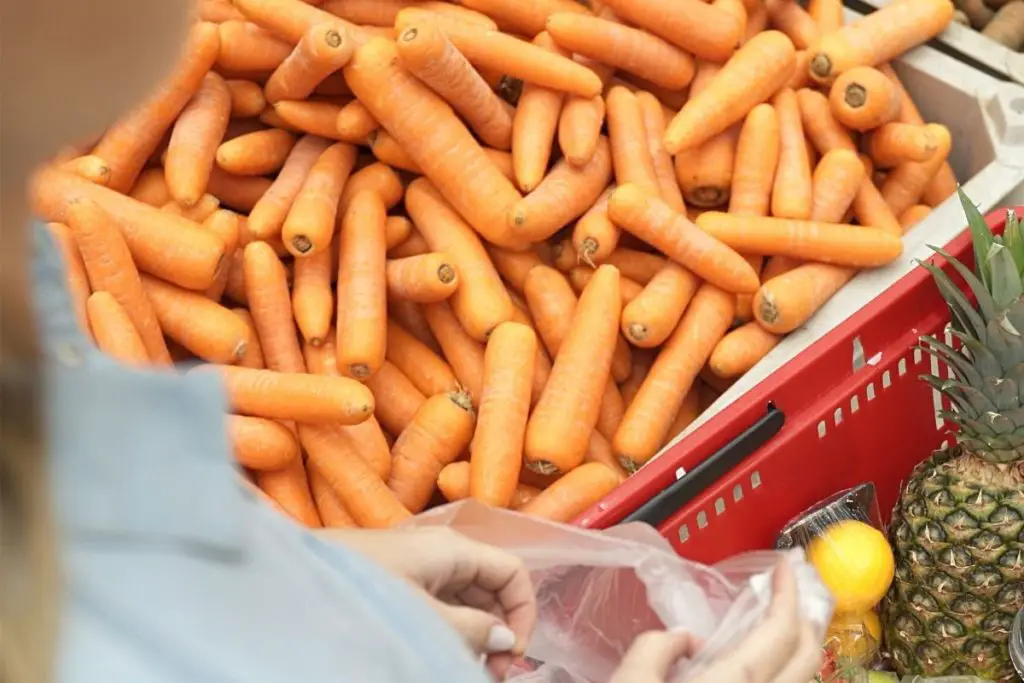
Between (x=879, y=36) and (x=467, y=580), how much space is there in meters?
1.18

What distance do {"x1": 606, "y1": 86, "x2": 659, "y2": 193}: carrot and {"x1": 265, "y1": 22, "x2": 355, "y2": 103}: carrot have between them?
37 cm

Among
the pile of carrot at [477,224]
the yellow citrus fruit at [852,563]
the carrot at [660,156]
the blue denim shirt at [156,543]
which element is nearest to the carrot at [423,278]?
the pile of carrot at [477,224]

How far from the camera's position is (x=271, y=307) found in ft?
4.45

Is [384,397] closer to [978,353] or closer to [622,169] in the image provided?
[622,169]

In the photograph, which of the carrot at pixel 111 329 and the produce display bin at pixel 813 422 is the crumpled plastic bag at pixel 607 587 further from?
the carrot at pixel 111 329

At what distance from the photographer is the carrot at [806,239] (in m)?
1.36

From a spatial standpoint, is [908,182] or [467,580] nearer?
[467,580]

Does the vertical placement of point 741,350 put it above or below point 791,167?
below

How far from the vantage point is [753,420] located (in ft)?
3.86

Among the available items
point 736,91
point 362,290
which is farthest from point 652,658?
point 736,91

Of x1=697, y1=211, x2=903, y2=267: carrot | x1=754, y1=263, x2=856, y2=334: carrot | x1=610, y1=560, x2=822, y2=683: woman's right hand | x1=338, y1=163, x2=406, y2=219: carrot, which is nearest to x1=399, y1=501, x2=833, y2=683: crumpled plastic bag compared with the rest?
x1=610, y1=560, x2=822, y2=683: woman's right hand

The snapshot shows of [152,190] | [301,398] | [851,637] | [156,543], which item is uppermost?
[156,543]

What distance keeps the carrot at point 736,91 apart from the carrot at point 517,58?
13 centimetres

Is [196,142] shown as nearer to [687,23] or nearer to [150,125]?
[150,125]
